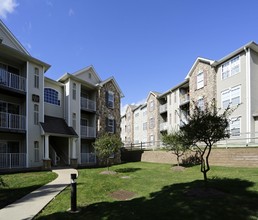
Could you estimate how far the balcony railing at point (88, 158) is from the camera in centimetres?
2600

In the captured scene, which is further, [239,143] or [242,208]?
[239,143]

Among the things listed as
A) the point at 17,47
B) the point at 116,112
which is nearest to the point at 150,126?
the point at 116,112

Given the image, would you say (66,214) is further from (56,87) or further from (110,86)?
(110,86)

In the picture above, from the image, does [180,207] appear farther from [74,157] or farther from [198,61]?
[198,61]

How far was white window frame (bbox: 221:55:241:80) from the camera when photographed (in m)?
25.3

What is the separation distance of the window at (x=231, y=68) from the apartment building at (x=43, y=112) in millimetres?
13810

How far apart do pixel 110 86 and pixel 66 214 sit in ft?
79.9

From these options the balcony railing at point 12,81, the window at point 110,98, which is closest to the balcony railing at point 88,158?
the window at point 110,98

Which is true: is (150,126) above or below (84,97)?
below

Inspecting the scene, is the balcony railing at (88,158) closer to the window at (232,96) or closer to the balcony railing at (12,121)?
the balcony railing at (12,121)

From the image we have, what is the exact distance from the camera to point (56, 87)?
24953 millimetres

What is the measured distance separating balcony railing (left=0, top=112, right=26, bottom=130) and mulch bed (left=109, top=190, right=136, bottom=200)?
12614 millimetres

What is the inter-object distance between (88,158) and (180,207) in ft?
66.3

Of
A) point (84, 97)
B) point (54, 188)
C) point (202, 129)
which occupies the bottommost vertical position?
point (54, 188)
